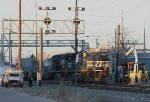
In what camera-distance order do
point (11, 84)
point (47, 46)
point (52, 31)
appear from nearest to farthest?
point (11, 84) < point (52, 31) < point (47, 46)

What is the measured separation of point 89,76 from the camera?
65.5 m

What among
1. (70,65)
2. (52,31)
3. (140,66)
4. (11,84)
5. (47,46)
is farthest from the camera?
(47,46)

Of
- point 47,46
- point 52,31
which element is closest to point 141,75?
point 52,31

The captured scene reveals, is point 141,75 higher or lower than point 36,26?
lower

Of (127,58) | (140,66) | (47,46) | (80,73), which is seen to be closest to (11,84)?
(80,73)

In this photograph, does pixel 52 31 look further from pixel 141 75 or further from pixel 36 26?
pixel 141 75

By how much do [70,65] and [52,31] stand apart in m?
7.07

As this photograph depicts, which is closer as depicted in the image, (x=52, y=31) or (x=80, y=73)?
(x=80, y=73)

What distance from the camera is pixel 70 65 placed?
68000 millimetres

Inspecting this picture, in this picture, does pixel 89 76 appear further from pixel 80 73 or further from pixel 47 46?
pixel 47 46

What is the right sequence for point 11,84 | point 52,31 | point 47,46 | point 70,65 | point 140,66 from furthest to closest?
point 47,46 → point 52,31 → point 70,65 → point 140,66 → point 11,84

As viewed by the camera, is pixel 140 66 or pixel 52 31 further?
pixel 52 31

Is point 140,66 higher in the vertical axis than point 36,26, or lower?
lower

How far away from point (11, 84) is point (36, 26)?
66.1 ft
